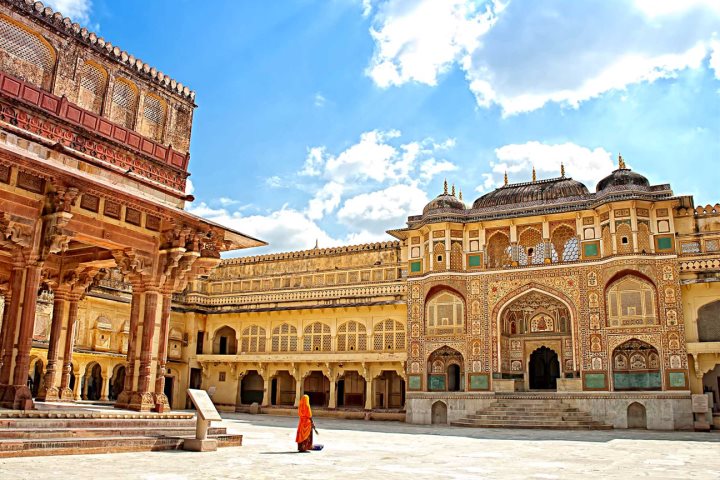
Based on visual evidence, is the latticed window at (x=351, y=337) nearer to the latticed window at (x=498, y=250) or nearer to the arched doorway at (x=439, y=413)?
the arched doorway at (x=439, y=413)

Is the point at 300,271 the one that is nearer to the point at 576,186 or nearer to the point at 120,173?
the point at 576,186

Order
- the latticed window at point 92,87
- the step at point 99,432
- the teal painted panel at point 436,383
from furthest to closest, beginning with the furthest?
the teal painted panel at point 436,383 → the latticed window at point 92,87 → the step at point 99,432

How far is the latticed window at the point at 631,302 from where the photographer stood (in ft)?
80.5

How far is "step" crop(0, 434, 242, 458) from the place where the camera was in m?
9.00

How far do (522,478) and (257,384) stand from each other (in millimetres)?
28130

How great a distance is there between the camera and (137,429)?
1124 cm

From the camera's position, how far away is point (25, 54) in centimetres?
1210

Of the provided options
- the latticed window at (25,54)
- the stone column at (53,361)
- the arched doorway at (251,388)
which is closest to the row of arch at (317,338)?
the arched doorway at (251,388)

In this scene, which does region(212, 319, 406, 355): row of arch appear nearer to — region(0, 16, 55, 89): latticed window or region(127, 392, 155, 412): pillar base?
region(127, 392, 155, 412): pillar base

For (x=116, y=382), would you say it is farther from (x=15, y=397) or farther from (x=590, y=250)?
(x=15, y=397)

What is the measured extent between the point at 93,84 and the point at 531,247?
19400 mm

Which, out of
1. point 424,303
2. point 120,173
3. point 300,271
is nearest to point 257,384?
point 300,271

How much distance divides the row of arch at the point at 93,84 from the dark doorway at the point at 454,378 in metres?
17.3

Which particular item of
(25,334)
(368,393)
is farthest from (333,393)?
(25,334)
